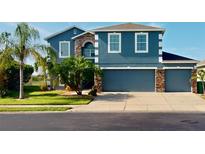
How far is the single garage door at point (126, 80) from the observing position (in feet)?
88.5

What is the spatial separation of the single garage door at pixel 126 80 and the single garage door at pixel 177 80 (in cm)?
165

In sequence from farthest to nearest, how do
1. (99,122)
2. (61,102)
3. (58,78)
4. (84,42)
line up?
(84,42) < (58,78) < (61,102) < (99,122)

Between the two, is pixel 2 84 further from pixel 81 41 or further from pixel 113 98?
pixel 81 41

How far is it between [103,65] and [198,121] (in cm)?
1528

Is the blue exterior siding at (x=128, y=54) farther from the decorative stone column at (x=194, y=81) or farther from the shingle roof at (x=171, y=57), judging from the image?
the decorative stone column at (x=194, y=81)

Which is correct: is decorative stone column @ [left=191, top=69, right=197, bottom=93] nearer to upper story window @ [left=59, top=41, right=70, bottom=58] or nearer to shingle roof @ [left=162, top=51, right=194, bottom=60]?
shingle roof @ [left=162, top=51, right=194, bottom=60]

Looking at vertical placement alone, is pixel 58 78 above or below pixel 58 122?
above

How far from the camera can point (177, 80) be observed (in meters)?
26.7

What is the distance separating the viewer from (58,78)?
23562 mm

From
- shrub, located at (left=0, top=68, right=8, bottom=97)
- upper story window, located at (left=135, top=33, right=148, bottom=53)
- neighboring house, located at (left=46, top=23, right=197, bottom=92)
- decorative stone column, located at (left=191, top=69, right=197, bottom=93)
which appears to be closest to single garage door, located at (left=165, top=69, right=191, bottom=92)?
neighboring house, located at (left=46, top=23, right=197, bottom=92)

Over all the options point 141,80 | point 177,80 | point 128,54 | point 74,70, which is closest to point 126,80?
point 141,80

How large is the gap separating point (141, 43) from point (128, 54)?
1478mm
